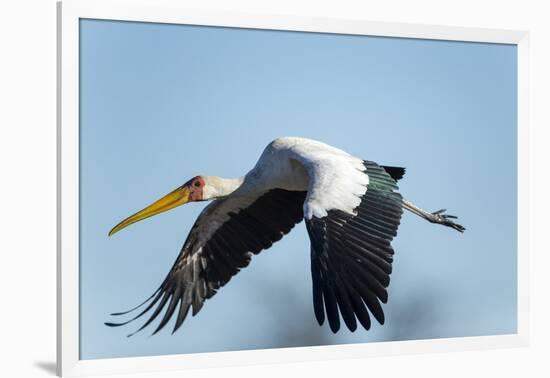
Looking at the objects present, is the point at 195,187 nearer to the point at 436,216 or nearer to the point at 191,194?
the point at 191,194

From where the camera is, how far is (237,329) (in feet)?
18.4

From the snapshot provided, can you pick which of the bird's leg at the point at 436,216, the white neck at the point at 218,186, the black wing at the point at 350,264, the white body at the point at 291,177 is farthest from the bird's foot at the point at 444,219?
the white neck at the point at 218,186

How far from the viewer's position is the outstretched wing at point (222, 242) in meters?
5.63

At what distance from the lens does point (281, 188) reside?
5.94 metres

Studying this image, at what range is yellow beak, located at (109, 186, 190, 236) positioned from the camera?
17.5 ft

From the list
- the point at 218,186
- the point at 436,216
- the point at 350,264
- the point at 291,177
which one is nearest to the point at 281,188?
the point at 291,177

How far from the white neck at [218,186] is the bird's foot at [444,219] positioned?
1264 mm

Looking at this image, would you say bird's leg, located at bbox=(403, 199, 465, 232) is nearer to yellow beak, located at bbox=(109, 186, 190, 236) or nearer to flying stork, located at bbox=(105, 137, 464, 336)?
flying stork, located at bbox=(105, 137, 464, 336)

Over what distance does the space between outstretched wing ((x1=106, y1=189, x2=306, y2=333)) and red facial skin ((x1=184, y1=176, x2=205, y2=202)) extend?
0.22m

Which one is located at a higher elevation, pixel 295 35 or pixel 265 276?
pixel 295 35

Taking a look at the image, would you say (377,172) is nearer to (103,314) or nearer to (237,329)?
(237,329)

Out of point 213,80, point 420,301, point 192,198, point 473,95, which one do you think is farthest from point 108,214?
point 473,95

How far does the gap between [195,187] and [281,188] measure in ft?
2.00

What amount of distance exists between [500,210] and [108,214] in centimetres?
259
